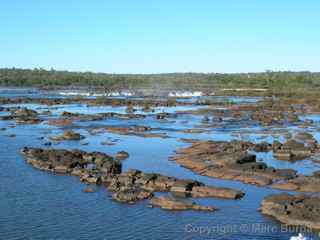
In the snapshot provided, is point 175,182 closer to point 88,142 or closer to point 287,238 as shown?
point 287,238

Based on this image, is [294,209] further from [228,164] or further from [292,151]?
[292,151]

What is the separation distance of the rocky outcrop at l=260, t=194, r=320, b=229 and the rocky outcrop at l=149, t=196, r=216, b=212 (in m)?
3.40

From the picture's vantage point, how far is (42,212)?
27.7m

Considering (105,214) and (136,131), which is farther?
(136,131)

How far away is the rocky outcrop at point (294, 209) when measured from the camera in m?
26.1

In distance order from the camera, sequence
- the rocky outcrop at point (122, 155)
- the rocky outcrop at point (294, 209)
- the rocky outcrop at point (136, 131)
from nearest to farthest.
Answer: the rocky outcrop at point (294, 209) < the rocky outcrop at point (122, 155) < the rocky outcrop at point (136, 131)

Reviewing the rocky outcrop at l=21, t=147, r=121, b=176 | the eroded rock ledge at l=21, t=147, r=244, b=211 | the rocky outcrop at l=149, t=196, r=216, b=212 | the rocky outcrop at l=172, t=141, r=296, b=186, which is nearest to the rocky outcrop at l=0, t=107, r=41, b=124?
the rocky outcrop at l=21, t=147, r=121, b=176

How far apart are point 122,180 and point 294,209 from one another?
12.2 meters

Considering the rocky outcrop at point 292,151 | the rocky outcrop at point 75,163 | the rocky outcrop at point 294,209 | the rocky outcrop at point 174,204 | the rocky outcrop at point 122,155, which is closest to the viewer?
the rocky outcrop at point 294,209

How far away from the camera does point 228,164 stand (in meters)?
39.0

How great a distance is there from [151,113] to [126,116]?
934cm

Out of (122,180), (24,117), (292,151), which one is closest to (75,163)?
(122,180)

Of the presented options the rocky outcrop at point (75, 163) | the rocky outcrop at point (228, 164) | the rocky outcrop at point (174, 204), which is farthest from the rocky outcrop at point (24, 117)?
the rocky outcrop at point (174, 204)

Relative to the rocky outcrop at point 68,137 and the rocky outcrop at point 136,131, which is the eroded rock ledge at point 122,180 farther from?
the rocky outcrop at point 136,131
